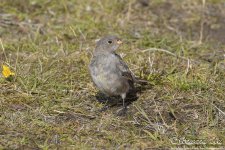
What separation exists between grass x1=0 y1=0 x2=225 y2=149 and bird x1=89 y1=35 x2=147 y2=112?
235mm

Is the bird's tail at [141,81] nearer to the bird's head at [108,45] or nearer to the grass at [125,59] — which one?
the grass at [125,59]

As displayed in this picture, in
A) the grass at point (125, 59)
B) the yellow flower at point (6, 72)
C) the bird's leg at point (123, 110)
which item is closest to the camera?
the grass at point (125, 59)

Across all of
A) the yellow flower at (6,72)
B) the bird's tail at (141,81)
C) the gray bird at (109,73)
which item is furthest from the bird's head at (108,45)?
the yellow flower at (6,72)

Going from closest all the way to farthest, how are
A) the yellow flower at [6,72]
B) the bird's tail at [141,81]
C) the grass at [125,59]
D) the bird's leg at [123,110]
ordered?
the grass at [125,59], the bird's leg at [123,110], the yellow flower at [6,72], the bird's tail at [141,81]

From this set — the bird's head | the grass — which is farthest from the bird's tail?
the bird's head

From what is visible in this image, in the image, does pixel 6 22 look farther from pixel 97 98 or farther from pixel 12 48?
pixel 97 98

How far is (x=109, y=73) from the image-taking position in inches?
242

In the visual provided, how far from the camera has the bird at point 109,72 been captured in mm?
6125

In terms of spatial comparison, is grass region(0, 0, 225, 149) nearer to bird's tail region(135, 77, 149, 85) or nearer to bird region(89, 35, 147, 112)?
bird's tail region(135, 77, 149, 85)

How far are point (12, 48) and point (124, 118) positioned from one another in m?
2.38

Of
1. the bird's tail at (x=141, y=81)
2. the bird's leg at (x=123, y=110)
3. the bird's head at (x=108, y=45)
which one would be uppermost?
the bird's head at (x=108, y=45)

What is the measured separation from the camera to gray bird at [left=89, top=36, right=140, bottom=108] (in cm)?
612

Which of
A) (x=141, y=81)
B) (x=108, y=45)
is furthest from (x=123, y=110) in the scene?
(x=108, y=45)

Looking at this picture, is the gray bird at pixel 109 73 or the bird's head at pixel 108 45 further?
the bird's head at pixel 108 45
